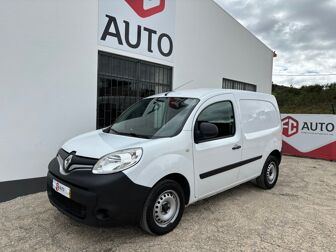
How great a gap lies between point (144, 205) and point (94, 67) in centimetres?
355

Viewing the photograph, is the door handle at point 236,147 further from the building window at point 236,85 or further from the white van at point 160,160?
the building window at point 236,85

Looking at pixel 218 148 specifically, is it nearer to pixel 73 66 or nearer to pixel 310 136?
pixel 73 66

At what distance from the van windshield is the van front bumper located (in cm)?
81

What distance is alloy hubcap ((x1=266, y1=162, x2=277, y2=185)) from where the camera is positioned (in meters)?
5.19

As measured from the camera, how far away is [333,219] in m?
3.84

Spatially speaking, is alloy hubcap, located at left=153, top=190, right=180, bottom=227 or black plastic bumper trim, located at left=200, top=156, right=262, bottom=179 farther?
black plastic bumper trim, located at left=200, top=156, right=262, bottom=179

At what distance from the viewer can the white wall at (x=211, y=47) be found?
25.5ft

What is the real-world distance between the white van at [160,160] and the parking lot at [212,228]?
0.32 m

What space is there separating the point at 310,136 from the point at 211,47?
15.0ft

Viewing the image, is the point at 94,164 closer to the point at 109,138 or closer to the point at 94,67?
the point at 109,138

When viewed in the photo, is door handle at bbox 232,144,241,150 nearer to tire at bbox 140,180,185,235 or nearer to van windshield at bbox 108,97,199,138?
van windshield at bbox 108,97,199,138

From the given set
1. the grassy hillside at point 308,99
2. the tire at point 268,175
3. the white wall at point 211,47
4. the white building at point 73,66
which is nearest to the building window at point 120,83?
the white building at point 73,66

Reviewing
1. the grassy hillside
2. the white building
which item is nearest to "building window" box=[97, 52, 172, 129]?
the white building

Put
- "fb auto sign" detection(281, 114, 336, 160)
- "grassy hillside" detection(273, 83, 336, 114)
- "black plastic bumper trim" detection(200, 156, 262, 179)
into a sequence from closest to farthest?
"black plastic bumper trim" detection(200, 156, 262, 179) < "fb auto sign" detection(281, 114, 336, 160) < "grassy hillside" detection(273, 83, 336, 114)
